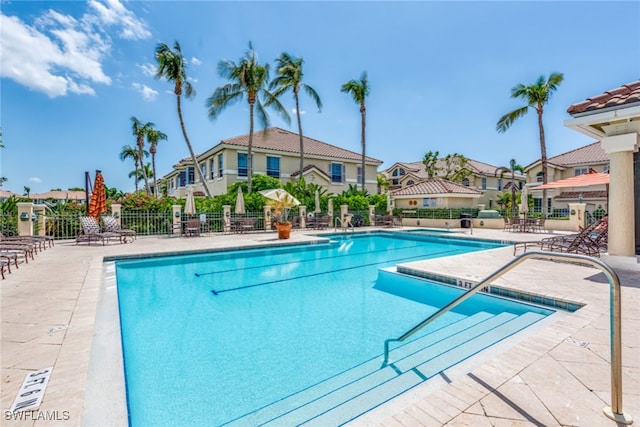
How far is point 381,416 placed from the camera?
94.0 inches

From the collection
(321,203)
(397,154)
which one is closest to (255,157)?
(321,203)

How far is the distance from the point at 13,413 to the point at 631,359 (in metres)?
5.51

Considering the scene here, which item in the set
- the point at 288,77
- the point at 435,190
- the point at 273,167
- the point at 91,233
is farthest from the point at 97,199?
the point at 435,190

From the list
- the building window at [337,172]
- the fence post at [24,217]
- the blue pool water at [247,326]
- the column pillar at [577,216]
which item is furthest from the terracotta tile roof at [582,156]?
the fence post at [24,217]

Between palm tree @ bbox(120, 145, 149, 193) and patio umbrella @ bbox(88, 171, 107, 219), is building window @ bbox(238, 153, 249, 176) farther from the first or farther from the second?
palm tree @ bbox(120, 145, 149, 193)

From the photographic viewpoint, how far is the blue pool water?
134 inches

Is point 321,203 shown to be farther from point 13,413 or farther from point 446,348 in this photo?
point 13,413

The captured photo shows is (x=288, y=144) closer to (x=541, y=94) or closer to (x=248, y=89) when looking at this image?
(x=248, y=89)

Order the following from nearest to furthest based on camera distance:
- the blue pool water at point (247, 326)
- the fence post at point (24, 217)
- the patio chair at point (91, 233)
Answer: the blue pool water at point (247, 326) < the fence post at point (24, 217) < the patio chair at point (91, 233)

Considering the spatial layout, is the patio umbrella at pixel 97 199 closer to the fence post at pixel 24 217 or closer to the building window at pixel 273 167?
the fence post at pixel 24 217

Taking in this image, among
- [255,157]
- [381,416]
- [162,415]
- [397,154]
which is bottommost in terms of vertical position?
[162,415]

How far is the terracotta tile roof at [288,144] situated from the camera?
2610 cm

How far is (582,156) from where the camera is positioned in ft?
107

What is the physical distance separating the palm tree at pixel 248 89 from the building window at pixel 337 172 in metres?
8.76
